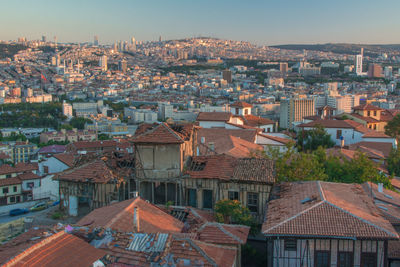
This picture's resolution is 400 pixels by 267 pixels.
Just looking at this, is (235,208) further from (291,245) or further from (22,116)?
(22,116)

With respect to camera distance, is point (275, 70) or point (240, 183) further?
point (275, 70)

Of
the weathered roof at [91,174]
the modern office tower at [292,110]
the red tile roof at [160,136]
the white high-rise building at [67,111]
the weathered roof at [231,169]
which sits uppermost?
the red tile roof at [160,136]

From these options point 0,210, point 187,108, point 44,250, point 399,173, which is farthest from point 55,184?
point 187,108

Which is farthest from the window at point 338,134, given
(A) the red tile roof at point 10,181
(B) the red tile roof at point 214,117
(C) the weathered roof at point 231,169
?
(A) the red tile roof at point 10,181

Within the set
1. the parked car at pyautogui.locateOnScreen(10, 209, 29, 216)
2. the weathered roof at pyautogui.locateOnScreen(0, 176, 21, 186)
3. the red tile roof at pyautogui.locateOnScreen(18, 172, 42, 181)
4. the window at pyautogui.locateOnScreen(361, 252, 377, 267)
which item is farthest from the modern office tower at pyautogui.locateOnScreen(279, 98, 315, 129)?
the window at pyautogui.locateOnScreen(361, 252, 377, 267)

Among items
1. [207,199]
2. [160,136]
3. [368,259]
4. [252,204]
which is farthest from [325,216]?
[160,136]

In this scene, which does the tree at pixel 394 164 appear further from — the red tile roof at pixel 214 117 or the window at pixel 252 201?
the window at pixel 252 201

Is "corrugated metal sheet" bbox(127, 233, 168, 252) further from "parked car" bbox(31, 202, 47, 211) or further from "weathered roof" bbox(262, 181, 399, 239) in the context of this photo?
"parked car" bbox(31, 202, 47, 211)

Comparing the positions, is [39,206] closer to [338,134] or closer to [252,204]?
[252,204]
